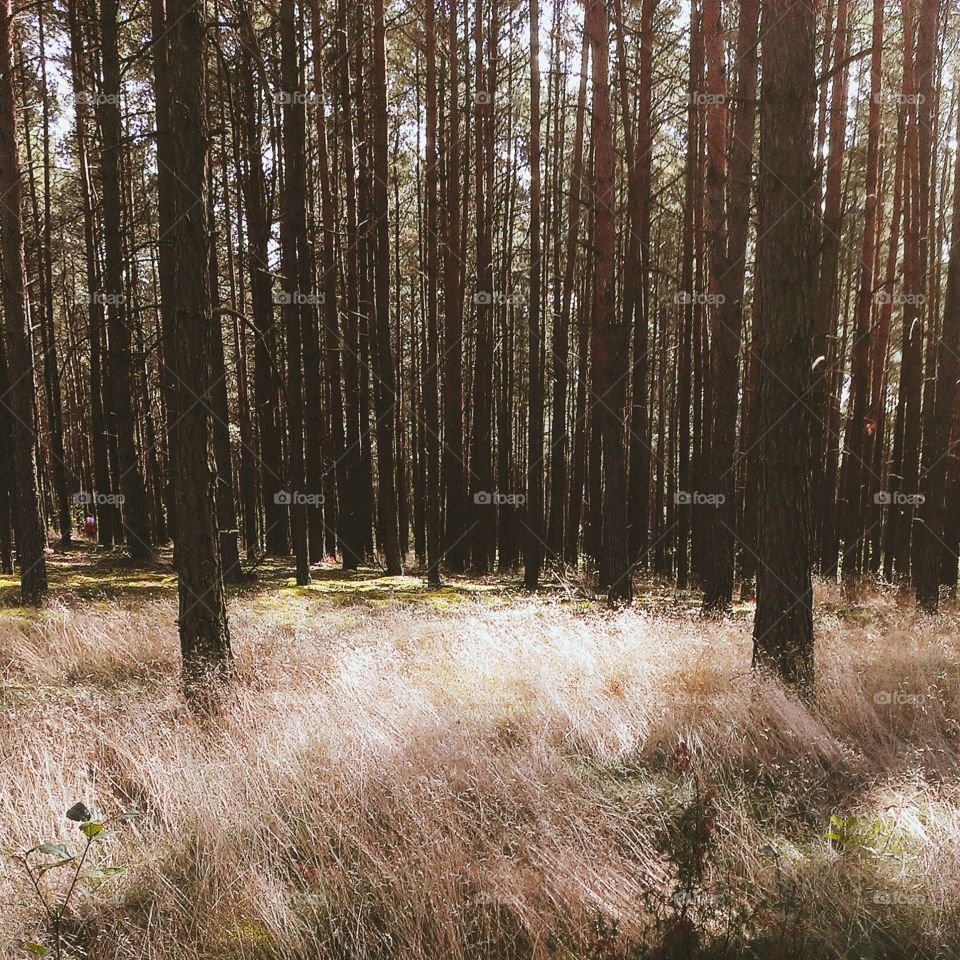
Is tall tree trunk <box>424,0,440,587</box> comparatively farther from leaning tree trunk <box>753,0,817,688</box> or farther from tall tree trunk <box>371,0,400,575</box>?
leaning tree trunk <box>753,0,817,688</box>

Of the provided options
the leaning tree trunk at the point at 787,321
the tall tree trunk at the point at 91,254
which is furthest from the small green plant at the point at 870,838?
the tall tree trunk at the point at 91,254

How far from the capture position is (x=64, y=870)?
336 centimetres

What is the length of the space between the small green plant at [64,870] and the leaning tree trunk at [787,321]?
4.68m

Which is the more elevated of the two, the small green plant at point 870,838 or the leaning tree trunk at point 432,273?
the leaning tree trunk at point 432,273

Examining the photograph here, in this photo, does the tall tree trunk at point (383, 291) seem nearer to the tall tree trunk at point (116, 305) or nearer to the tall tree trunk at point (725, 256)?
the tall tree trunk at point (116, 305)

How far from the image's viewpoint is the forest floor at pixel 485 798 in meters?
2.93

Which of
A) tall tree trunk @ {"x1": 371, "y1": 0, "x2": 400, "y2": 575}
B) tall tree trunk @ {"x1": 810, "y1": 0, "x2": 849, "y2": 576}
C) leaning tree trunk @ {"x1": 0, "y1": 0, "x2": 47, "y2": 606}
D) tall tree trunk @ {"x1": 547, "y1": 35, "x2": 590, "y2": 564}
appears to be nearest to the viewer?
leaning tree trunk @ {"x1": 0, "y1": 0, "x2": 47, "y2": 606}

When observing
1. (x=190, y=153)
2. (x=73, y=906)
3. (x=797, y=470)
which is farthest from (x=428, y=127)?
(x=73, y=906)

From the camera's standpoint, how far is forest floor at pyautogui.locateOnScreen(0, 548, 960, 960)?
2932 millimetres

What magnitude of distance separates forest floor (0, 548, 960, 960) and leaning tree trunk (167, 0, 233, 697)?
599 millimetres

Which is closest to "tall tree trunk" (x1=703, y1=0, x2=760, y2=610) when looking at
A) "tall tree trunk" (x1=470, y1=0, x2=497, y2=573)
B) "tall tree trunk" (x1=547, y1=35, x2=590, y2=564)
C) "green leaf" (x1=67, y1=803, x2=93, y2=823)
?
"tall tree trunk" (x1=470, y1=0, x2=497, y2=573)

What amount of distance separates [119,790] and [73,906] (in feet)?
3.86

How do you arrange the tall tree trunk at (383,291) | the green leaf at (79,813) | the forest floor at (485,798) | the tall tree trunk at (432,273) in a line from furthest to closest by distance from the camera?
the tall tree trunk at (432,273)
the tall tree trunk at (383,291)
the forest floor at (485,798)
the green leaf at (79,813)

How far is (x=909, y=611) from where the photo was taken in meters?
9.83
